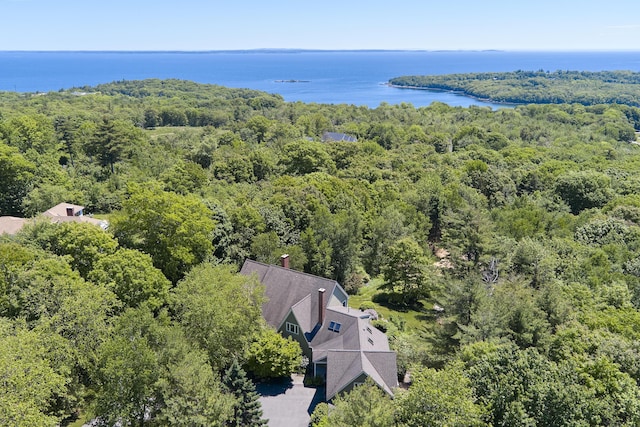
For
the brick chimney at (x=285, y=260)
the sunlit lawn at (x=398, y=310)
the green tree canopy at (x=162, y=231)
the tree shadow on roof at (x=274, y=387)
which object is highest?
the green tree canopy at (x=162, y=231)

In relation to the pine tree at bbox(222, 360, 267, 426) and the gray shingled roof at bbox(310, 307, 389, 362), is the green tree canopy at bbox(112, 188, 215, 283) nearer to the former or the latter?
the gray shingled roof at bbox(310, 307, 389, 362)

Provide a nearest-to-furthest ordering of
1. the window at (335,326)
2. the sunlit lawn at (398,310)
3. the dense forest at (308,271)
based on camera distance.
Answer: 1. the dense forest at (308,271)
2. the window at (335,326)
3. the sunlit lawn at (398,310)

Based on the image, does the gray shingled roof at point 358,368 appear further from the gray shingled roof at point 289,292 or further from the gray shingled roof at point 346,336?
the gray shingled roof at point 289,292

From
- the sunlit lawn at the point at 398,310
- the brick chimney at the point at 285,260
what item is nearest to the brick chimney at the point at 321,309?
the brick chimney at the point at 285,260

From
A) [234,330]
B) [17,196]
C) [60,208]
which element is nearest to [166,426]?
[234,330]

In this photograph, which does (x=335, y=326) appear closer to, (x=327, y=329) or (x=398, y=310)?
(x=327, y=329)

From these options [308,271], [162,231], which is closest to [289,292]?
[308,271]

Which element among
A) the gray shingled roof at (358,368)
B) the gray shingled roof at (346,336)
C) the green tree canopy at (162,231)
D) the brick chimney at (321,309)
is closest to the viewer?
the gray shingled roof at (358,368)

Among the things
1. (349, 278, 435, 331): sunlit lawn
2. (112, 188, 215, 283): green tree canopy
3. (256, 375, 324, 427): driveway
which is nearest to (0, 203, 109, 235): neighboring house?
(112, 188, 215, 283): green tree canopy

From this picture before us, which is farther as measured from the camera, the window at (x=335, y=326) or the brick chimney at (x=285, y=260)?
the brick chimney at (x=285, y=260)
